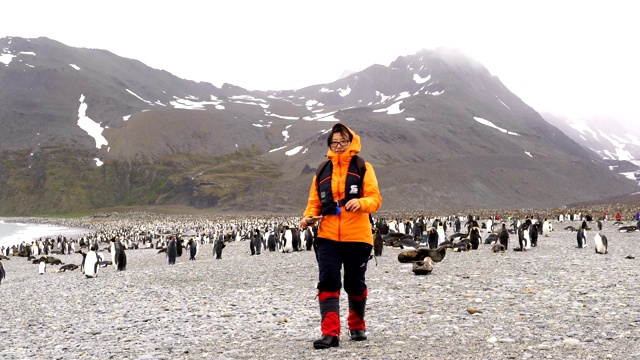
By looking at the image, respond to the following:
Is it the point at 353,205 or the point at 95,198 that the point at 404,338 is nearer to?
the point at 353,205

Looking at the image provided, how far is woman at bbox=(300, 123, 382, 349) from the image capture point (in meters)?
5.88

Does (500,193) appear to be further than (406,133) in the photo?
No

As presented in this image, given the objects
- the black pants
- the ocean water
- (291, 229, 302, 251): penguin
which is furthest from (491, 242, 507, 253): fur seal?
the ocean water

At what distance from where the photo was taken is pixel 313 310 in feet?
28.5

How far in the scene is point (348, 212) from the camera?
5879mm

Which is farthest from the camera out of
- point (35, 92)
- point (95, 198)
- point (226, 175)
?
point (35, 92)

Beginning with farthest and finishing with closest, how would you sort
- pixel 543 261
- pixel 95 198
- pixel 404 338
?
pixel 95 198
pixel 543 261
pixel 404 338

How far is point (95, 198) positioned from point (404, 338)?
13659 centimetres

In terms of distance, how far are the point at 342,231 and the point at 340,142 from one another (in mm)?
1022

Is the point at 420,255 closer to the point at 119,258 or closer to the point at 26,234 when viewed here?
the point at 119,258

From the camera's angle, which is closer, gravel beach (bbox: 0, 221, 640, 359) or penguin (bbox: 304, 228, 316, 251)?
gravel beach (bbox: 0, 221, 640, 359)

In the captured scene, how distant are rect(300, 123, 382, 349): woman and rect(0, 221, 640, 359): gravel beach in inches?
15.7

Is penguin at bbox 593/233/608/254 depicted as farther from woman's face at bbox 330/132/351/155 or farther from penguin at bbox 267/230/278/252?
woman's face at bbox 330/132/351/155

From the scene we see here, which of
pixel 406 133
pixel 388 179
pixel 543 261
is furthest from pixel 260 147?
pixel 543 261
